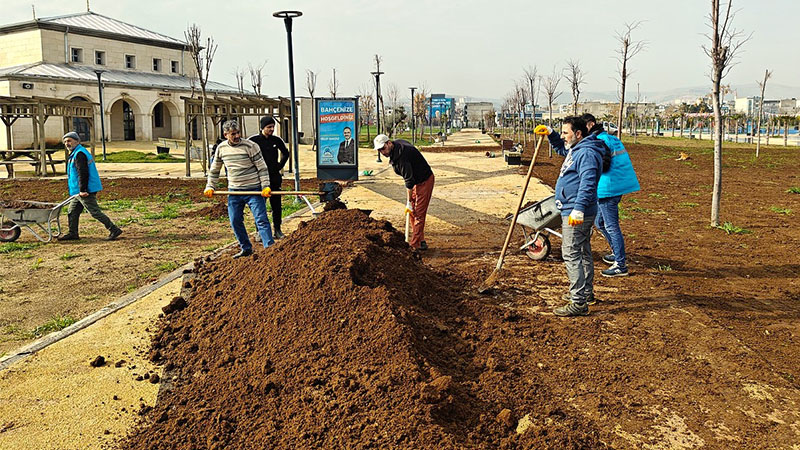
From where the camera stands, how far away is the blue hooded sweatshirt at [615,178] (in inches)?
275

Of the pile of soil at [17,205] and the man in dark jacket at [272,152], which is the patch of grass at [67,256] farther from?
the man in dark jacket at [272,152]

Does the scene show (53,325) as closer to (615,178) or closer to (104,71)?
(615,178)

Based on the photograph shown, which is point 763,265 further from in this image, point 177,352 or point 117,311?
point 117,311

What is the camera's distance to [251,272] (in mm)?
5879

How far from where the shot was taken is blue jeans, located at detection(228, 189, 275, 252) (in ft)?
25.0

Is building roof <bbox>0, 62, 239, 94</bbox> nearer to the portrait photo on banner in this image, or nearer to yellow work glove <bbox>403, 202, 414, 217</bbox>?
the portrait photo on banner

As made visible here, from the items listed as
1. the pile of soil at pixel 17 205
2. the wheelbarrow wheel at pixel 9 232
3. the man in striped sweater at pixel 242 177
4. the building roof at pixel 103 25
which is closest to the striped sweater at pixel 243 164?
the man in striped sweater at pixel 242 177

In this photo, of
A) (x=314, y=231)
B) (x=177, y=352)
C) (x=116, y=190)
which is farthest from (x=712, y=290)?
(x=116, y=190)

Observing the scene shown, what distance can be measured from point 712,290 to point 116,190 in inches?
576

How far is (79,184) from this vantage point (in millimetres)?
9445

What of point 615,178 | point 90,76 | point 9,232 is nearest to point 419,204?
point 615,178

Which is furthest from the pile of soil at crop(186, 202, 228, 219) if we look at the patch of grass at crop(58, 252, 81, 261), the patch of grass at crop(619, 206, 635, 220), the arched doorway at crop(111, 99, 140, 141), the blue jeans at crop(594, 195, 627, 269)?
the arched doorway at crop(111, 99, 140, 141)

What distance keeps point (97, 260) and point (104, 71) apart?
33.9m

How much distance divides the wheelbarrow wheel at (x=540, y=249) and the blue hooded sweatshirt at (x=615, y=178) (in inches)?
44.9
